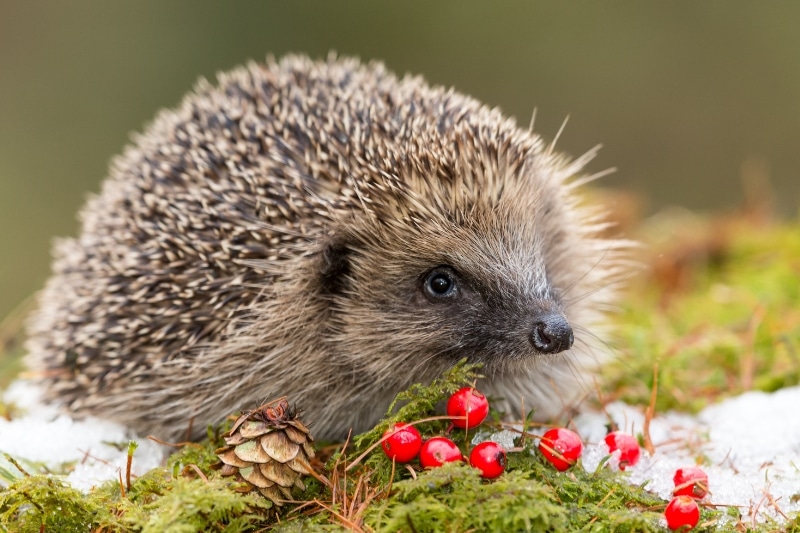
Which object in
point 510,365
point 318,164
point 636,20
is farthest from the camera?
point 636,20

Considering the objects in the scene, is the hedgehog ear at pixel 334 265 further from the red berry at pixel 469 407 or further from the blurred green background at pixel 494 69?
the blurred green background at pixel 494 69

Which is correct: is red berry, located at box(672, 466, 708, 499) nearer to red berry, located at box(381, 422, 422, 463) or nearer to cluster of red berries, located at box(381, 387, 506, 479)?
cluster of red berries, located at box(381, 387, 506, 479)

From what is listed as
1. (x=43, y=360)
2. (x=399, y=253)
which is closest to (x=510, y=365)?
(x=399, y=253)

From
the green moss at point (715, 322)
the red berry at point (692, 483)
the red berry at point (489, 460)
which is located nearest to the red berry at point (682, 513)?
the red berry at point (692, 483)

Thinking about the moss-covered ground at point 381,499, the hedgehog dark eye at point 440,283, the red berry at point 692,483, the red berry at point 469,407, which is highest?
the hedgehog dark eye at point 440,283

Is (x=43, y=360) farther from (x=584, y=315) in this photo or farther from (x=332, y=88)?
(x=584, y=315)

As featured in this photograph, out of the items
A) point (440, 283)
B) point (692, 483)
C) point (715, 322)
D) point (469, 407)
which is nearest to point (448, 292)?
point (440, 283)
